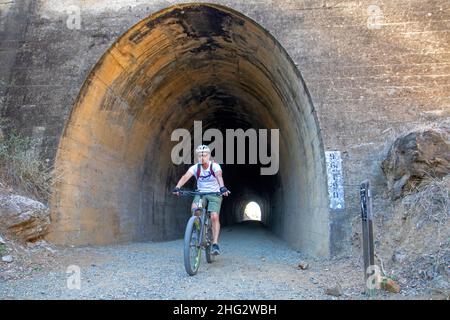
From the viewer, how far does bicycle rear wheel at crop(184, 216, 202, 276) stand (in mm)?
4535

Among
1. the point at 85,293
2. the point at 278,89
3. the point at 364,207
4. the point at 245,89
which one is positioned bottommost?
the point at 85,293

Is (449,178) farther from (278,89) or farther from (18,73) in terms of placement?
(18,73)

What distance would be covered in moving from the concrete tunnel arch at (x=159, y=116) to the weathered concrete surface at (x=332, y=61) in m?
0.23

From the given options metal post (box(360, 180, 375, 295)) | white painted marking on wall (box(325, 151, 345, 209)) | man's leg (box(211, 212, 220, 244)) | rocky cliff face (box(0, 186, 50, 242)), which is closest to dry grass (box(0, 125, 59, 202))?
rocky cliff face (box(0, 186, 50, 242))

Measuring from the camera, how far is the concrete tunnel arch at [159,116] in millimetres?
6723

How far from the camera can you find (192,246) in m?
4.77

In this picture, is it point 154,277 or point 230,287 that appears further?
point 154,277

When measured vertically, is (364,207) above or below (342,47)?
below

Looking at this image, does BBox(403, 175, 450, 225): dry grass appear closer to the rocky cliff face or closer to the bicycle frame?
the bicycle frame

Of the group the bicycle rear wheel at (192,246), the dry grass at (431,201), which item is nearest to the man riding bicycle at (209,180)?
the bicycle rear wheel at (192,246)

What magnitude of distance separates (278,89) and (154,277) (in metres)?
4.78

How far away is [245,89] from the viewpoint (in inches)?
395

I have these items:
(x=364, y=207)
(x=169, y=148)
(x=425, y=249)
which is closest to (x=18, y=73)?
(x=169, y=148)

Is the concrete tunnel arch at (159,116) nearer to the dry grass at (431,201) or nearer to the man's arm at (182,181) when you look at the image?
the dry grass at (431,201)
